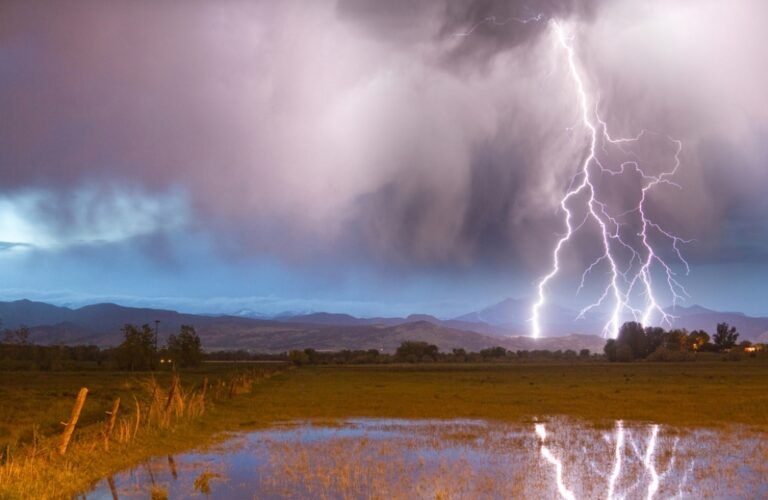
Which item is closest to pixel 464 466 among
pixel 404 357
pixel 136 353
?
pixel 136 353

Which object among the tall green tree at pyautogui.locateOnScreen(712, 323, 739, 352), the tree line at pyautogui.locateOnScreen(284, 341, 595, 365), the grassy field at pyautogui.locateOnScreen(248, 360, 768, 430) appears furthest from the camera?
the tall green tree at pyautogui.locateOnScreen(712, 323, 739, 352)

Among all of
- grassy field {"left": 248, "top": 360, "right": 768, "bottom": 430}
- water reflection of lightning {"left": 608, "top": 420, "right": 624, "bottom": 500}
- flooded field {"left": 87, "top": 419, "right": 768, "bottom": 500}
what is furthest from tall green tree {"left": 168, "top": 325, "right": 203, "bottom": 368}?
water reflection of lightning {"left": 608, "top": 420, "right": 624, "bottom": 500}

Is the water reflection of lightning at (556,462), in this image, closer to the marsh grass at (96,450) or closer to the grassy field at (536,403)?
the grassy field at (536,403)

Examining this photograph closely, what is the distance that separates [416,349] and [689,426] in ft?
453

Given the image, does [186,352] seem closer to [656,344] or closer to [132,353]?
[132,353]

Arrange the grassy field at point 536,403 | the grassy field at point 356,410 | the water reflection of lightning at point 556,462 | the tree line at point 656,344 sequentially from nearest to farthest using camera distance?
the water reflection of lightning at point 556,462, the grassy field at point 356,410, the grassy field at point 536,403, the tree line at point 656,344

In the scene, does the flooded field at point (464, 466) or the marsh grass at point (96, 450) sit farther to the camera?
the flooded field at point (464, 466)

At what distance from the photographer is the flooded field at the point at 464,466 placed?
1457 centimetres

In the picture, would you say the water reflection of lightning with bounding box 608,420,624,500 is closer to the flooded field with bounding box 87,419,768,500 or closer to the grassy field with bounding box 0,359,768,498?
the flooded field with bounding box 87,419,768,500

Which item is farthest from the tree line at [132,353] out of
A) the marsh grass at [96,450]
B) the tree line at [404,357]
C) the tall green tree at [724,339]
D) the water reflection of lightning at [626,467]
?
the tall green tree at [724,339]

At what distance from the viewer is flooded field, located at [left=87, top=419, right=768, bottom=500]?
14570 mm

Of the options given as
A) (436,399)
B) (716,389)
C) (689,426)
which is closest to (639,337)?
(716,389)

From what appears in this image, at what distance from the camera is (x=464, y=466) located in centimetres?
1741

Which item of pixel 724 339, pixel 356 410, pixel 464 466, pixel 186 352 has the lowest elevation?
pixel 356 410
